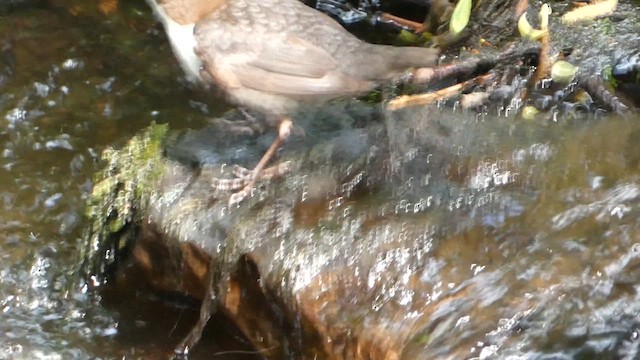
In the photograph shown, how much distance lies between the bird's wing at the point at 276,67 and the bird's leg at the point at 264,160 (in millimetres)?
138

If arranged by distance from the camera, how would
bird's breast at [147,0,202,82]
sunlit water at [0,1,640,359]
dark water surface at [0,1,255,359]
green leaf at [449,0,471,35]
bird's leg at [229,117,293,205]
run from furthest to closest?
1. green leaf at [449,0,471,35]
2. bird's breast at [147,0,202,82]
3. dark water surface at [0,1,255,359]
4. bird's leg at [229,117,293,205]
5. sunlit water at [0,1,640,359]

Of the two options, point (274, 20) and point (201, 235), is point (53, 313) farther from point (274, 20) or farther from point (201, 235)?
point (274, 20)

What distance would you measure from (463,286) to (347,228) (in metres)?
0.50

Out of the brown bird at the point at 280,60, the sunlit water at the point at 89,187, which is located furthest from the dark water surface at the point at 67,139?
the brown bird at the point at 280,60

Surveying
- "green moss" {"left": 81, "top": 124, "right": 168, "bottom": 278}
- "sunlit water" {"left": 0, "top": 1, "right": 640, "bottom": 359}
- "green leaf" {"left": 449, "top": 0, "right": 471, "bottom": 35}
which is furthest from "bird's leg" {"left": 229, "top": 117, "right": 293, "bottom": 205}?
"green leaf" {"left": 449, "top": 0, "right": 471, "bottom": 35}

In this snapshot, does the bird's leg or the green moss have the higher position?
the bird's leg

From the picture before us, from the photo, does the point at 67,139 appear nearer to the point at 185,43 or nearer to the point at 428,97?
the point at 185,43

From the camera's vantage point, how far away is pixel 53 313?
11.2 ft

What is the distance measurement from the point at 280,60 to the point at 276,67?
0.03m

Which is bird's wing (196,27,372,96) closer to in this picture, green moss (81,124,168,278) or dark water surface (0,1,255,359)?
green moss (81,124,168,278)

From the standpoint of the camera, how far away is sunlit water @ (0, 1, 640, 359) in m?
2.14

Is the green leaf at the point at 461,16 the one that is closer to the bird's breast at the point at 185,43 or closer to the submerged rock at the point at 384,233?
the submerged rock at the point at 384,233

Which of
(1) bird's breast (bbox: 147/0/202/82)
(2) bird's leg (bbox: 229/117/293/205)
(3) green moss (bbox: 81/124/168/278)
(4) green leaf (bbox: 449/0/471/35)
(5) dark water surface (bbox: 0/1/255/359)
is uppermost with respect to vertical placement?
(4) green leaf (bbox: 449/0/471/35)

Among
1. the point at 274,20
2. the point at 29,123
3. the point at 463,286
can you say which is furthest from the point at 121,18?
the point at 463,286
